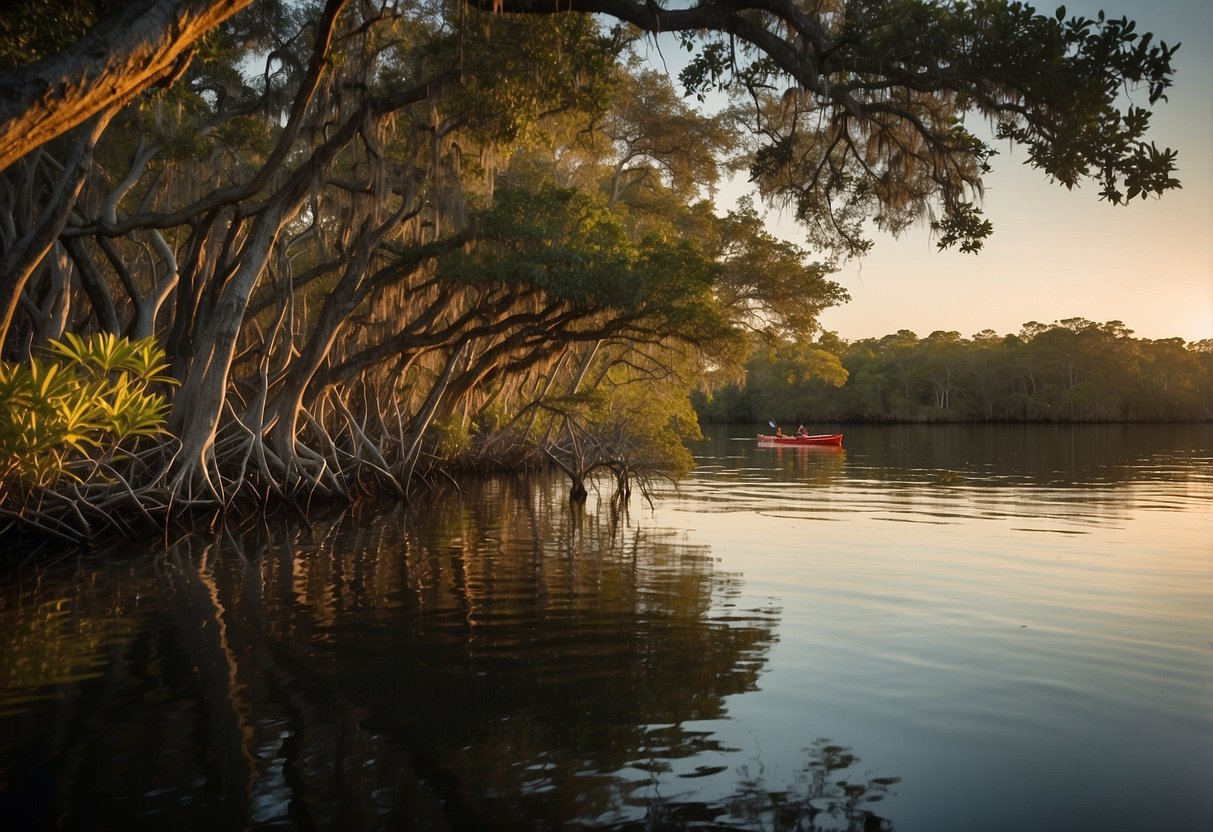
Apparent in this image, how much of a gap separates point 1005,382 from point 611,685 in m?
73.2

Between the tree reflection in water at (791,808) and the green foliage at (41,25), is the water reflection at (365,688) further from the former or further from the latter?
the green foliage at (41,25)

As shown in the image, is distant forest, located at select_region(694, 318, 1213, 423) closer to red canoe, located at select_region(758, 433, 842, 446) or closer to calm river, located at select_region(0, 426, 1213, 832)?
red canoe, located at select_region(758, 433, 842, 446)

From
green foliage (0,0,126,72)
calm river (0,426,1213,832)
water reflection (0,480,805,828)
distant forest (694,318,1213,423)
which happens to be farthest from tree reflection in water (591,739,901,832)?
distant forest (694,318,1213,423)

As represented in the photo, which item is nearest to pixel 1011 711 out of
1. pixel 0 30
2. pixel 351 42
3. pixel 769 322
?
pixel 0 30

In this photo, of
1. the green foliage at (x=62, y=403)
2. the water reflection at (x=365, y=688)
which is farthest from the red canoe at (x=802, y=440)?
the green foliage at (x=62, y=403)

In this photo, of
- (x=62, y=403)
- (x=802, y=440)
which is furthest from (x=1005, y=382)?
(x=62, y=403)

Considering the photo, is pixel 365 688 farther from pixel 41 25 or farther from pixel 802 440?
pixel 802 440

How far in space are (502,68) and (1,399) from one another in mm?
6467

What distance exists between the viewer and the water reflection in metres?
4.07

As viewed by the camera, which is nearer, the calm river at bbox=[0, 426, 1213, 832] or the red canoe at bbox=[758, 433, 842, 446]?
the calm river at bbox=[0, 426, 1213, 832]

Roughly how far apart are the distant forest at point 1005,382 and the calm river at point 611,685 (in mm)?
55379

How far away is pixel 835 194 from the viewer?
372 inches

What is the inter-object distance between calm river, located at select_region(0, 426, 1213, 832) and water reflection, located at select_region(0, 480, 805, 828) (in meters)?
0.02

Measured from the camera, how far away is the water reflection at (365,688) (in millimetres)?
4066
